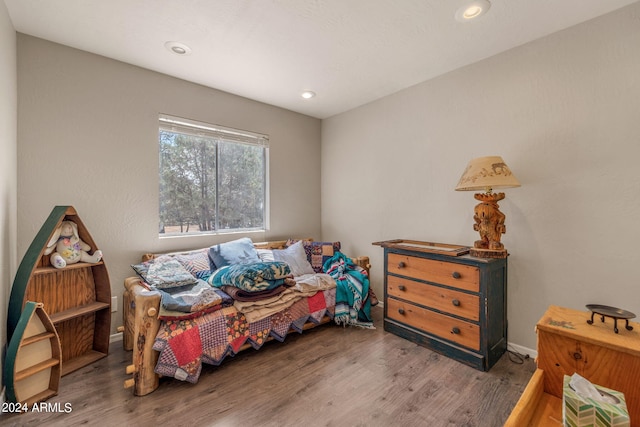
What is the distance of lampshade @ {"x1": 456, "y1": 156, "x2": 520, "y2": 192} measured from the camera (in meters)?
1.98

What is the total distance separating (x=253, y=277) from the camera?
86.4 inches

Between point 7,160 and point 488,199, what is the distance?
11.1 feet

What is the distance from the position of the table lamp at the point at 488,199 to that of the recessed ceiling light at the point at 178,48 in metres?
2.47

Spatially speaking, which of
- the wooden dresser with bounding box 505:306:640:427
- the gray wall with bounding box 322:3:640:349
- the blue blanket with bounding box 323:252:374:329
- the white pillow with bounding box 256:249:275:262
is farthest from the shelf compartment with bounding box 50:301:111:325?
the gray wall with bounding box 322:3:640:349

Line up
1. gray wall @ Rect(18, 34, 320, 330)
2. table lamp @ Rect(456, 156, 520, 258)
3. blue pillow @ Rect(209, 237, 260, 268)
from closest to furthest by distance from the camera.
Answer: table lamp @ Rect(456, 156, 520, 258)
gray wall @ Rect(18, 34, 320, 330)
blue pillow @ Rect(209, 237, 260, 268)

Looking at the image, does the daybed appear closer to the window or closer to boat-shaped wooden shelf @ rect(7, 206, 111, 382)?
boat-shaped wooden shelf @ rect(7, 206, 111, 382)

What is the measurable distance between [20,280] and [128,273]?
2.63ft

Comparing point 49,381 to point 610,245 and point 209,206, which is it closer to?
point 209,206

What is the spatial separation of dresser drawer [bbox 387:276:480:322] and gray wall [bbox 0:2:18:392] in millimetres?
2783

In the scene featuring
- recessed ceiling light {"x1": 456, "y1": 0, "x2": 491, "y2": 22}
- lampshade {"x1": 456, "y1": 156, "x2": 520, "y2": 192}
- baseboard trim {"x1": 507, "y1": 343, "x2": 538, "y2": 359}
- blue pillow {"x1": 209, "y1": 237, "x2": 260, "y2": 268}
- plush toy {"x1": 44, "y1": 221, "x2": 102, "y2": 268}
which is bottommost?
baseboard trim {"x1": 507, "y1": 343, "x2": 538, "y2": 359}

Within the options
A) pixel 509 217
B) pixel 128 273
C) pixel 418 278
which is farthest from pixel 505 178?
pixel 128 273

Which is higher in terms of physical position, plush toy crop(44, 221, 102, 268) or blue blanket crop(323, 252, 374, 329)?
plush toy crop(44, 221, 102, 268)

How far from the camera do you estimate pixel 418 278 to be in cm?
243

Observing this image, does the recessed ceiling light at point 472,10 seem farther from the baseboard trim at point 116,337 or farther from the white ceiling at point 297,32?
the baseboard trim at point 116,337
